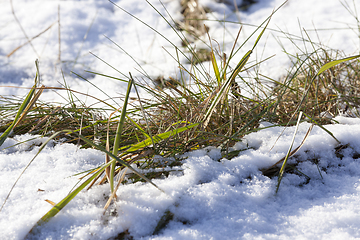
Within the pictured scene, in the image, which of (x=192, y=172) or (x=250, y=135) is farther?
(x=250, y=135)

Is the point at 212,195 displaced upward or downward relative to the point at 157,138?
downward

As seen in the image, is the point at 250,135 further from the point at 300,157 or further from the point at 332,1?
the point at 332,1

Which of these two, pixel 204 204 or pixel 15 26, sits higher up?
pixel 15 26

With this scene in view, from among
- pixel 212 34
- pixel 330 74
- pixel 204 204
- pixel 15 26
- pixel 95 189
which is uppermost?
pixel 15 26

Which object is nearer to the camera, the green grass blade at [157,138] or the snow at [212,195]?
the snow at [212,195]

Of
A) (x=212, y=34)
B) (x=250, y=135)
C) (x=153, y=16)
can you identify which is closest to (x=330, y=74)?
(x=250, y=135)

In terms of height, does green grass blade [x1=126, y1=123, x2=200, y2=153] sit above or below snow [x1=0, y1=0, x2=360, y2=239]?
above

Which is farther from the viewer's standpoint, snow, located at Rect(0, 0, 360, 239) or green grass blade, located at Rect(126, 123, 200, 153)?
green grass blade, located at Rect(126, 123, 200, 153)

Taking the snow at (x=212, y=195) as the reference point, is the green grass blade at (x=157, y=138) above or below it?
above

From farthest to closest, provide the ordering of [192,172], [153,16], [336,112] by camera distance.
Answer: [153,16], [336,112], [192,172]

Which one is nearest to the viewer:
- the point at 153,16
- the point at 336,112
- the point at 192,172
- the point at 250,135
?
the point at 192,172

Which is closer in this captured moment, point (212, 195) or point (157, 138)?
point (212, 195)
